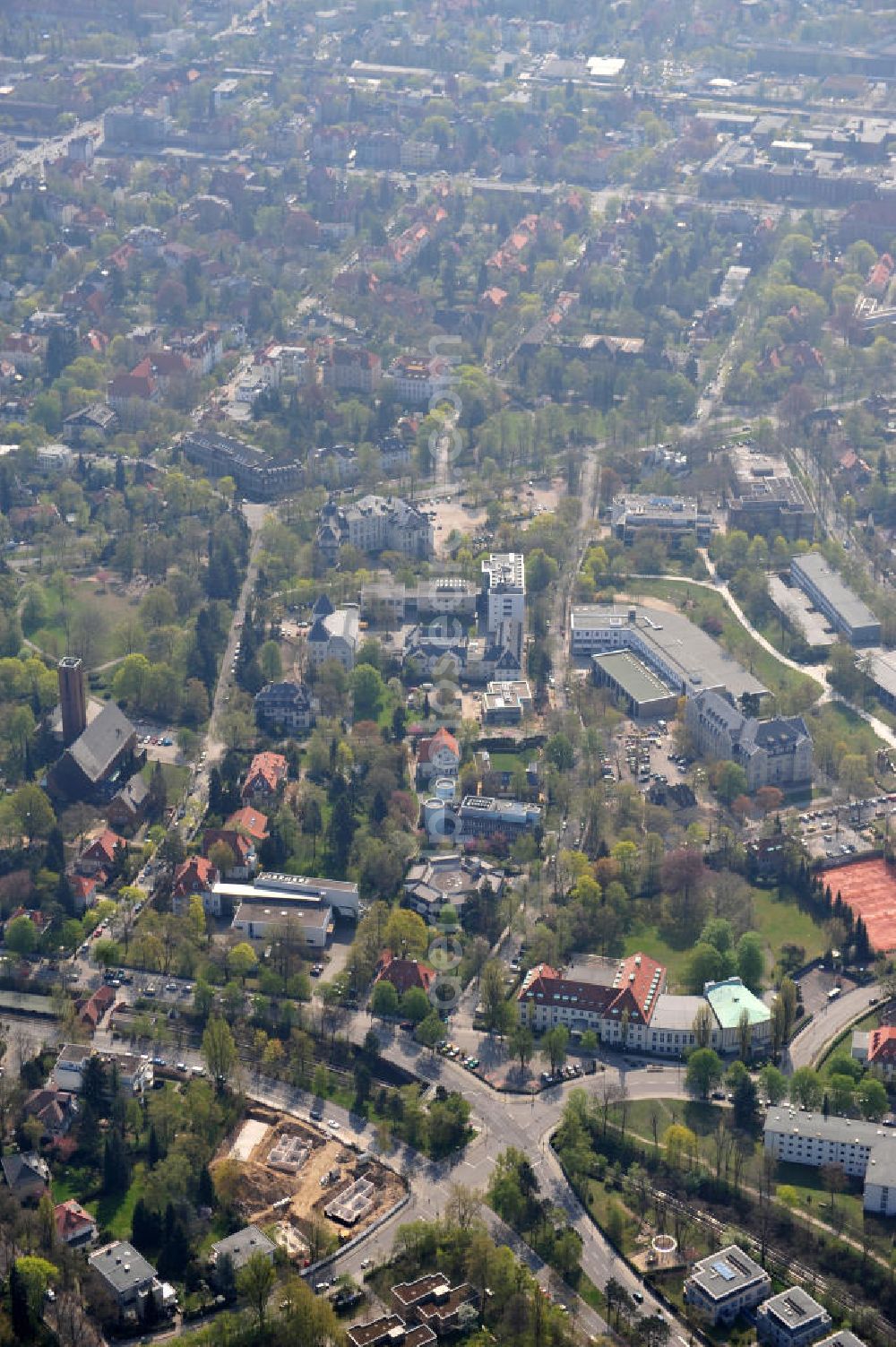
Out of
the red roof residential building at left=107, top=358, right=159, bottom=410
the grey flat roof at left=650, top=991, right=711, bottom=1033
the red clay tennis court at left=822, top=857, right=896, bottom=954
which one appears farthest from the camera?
the red roof residential building at left=107, top=358, right=159, bottom=410

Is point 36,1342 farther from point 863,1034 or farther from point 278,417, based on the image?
point 278,417

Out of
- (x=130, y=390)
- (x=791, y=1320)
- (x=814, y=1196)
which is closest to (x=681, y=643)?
(x=814, y=1196)

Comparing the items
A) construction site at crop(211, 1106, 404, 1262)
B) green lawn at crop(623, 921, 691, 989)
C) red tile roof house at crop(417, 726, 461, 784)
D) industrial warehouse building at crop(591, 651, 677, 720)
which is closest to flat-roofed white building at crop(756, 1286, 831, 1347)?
construction site at crop(211, 1106, 404, 1262)

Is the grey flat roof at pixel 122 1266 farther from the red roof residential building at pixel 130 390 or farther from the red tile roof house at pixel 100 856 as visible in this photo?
the red roof residential building at pixel 130 390

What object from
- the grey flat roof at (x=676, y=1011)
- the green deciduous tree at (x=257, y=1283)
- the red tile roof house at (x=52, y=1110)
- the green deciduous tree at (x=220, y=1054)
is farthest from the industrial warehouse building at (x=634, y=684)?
the green deciduous tree at (x=257, y=1283)

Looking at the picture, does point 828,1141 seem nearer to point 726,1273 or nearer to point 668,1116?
point 668,1116

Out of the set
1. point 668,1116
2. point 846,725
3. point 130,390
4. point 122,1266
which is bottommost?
point 846,725

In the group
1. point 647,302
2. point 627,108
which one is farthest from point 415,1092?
point 627,108

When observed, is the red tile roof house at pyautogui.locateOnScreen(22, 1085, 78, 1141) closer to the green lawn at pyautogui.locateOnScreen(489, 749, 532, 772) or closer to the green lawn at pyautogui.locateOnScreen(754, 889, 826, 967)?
the green lawn at pyautogui.locateOnScreen(754, 889, 826, 967)
